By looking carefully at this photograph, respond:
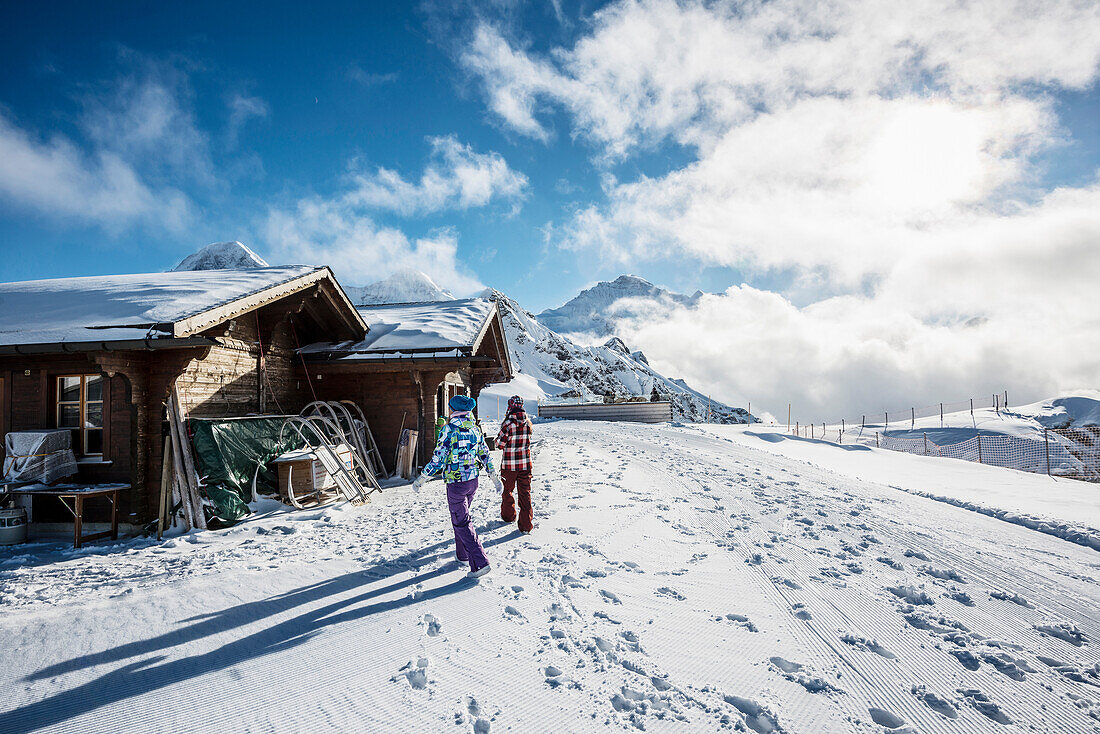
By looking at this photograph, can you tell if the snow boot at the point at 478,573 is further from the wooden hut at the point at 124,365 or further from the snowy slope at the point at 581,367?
the snowy slope at the point at 581,367

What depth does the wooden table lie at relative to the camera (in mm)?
6652

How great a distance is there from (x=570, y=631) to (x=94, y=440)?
29.1 ft

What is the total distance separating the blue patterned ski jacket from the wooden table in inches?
214

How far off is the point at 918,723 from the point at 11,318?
1263cm

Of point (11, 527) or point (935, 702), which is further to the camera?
point (11, 527)

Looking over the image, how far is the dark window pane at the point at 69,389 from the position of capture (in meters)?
8.05

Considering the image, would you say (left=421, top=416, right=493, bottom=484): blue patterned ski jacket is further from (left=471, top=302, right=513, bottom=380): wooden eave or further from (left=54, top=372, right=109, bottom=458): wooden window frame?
(left=471, top=302, right=513, bottom=380): wooden eave

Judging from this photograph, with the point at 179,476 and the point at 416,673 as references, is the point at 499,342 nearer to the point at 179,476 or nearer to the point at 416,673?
the point at 179,476

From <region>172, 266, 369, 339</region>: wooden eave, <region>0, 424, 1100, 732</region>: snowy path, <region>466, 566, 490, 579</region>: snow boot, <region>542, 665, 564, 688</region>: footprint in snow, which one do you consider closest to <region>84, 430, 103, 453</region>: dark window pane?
<region>0, 424, 1100, 732</region>: snowy path

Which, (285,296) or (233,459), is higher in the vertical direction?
(285,296)

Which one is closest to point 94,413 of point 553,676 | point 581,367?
point 553,676

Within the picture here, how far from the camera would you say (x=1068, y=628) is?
376 cm

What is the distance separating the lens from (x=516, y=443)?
647cm

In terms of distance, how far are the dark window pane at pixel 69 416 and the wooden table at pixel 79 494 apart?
45.9 inches
